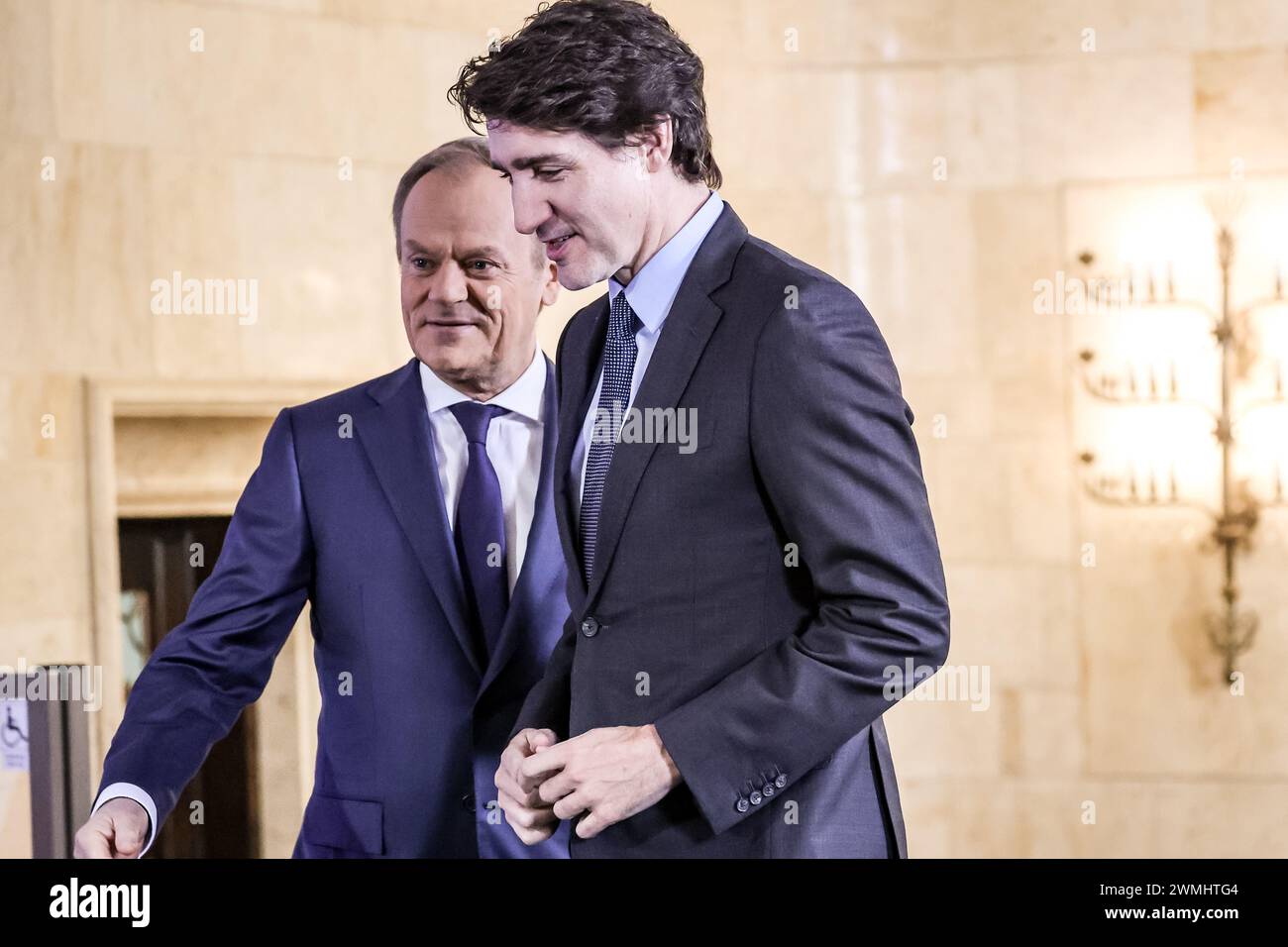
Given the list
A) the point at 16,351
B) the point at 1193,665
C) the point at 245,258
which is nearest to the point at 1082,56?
the point at 1193,665

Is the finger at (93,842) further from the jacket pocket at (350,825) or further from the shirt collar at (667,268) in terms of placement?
the shirt collar at (667,268)

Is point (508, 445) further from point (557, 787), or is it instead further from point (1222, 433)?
point (1222, 433)

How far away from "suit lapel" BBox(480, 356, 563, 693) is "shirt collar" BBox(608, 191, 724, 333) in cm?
48

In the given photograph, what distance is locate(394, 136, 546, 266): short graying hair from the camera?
273 centimetres

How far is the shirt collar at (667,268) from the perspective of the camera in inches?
81.9

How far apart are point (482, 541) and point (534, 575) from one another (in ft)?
0.42

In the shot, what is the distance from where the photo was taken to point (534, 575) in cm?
258

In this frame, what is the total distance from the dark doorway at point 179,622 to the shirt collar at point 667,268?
189 cm

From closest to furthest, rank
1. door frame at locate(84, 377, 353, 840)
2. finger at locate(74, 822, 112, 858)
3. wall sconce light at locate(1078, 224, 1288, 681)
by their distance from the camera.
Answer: finger at locate(74, 822, 112, 858) < door frame at locate(84, 377, 353, 840) < wall sconce light at locate(1078, 224, 1288, 681)

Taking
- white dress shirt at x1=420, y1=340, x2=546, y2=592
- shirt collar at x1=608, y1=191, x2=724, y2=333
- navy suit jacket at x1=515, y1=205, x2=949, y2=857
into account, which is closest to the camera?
navy suit jacket at x1=515, y1=205, x2=949, y2=857

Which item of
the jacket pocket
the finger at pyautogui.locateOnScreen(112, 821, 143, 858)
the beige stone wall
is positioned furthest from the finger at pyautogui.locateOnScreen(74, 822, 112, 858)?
the beige stone wall

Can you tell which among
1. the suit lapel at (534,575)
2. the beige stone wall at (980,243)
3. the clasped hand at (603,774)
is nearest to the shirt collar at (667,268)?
the suit lapel at (534,575)

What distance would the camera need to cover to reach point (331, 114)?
362 cm

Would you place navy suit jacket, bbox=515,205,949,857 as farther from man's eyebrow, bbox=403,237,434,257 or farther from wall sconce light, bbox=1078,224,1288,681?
wall sconce light, bbox=1078,224,1288,681
